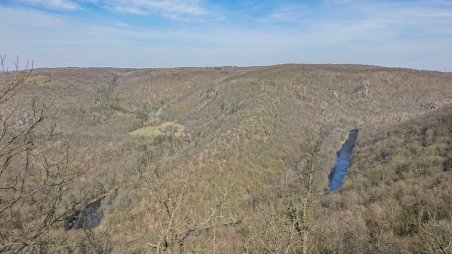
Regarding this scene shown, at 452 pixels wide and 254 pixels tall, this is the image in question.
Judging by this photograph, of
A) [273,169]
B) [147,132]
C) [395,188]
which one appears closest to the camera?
[395,188]

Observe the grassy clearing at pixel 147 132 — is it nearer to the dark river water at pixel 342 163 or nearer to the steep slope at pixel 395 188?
the dark river water at pixel 342 163

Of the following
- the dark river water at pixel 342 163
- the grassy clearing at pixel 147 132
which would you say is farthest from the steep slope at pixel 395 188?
the grassy clearing at pixel 147 132

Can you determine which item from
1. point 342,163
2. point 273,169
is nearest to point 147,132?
point 273,169

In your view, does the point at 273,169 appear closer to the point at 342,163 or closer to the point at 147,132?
the point at 342,163

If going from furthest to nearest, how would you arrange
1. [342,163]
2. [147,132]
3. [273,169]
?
[147,132]
[342,163]
[273,169]

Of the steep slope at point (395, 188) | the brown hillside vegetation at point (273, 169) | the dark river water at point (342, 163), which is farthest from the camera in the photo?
the dark river water at point (342, 163)

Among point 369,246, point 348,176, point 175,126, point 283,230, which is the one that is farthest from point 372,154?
point 283,230

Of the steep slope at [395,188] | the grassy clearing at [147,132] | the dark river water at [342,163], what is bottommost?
the dark river water at [342,163]

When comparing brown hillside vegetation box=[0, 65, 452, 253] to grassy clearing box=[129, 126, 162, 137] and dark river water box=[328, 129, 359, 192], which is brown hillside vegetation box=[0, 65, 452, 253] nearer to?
grassy clearing box=[129, 126, 162, 137]

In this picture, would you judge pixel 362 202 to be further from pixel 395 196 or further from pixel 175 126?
pixel 175 126

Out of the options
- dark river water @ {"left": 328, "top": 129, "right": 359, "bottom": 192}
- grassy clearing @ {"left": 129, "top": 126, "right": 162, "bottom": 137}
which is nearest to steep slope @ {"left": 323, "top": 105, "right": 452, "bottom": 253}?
dark river water @ {"left": 328, "top": 129, "right": 359, "bottom": 192}

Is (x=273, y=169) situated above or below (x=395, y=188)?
below

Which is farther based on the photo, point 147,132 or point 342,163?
point 147,132
